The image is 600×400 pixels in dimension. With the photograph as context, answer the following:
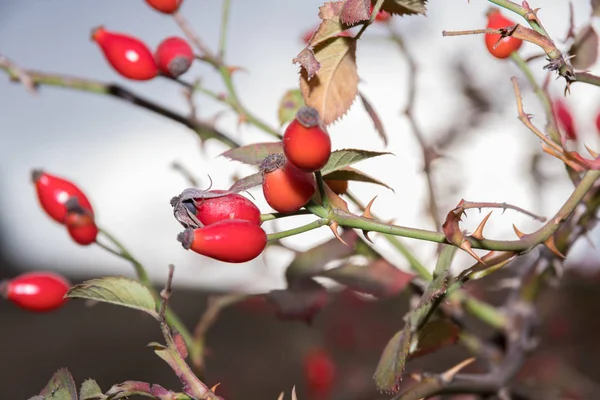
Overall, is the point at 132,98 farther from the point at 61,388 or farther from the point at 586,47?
the point at 586,47

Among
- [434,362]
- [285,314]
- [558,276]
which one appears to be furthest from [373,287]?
[434,362]

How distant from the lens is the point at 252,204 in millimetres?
466

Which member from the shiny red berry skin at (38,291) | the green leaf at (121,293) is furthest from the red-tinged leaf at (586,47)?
the shiny red berry skin at (38,291)

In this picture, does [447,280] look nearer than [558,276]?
Yes

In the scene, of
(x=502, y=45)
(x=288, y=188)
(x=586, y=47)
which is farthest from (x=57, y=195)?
(x=586, y=47)

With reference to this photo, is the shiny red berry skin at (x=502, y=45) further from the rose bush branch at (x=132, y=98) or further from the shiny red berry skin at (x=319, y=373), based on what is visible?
the shiny red berry skin at (x=319, y=373)

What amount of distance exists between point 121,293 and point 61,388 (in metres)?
0.09

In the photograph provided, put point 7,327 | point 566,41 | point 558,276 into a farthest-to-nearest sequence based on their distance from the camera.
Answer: point 7,327
point 558,276
point 566,41

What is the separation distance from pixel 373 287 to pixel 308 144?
320 mm

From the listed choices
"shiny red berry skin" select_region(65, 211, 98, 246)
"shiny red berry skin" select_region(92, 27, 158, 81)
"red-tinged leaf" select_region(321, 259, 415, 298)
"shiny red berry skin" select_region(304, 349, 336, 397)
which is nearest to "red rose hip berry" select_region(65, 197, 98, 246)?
"shiny red berry skin" select_region(65, 211, 98, 246)

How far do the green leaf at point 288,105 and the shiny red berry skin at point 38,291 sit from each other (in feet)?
1.05

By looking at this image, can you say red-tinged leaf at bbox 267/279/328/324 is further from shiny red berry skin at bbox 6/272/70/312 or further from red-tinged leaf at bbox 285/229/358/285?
shiny red berry skin at bbox 6/272/70/312

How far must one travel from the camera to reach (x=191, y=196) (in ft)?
1.44

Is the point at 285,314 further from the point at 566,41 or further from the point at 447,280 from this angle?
the point at 566,41
